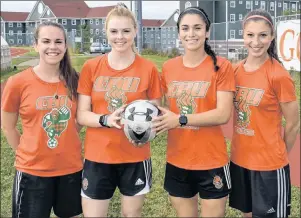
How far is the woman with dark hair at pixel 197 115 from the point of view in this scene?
9.48ft

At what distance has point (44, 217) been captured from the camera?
3.06 m

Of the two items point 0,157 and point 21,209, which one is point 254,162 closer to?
point 21,209

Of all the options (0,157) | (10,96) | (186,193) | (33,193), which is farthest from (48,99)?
(0,157)

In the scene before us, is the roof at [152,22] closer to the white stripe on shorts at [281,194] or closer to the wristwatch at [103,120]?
the white stripe on shorts at [281,194]

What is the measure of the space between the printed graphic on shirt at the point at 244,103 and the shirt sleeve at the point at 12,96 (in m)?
1.65

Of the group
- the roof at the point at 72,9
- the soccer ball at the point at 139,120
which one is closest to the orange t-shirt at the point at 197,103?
the soccer ball at the point at 139,120

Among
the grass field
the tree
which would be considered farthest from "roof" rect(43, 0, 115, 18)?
the grass field

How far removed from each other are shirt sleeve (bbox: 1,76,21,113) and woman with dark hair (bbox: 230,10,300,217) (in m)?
1.66

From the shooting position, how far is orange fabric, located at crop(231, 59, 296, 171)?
9.64 feet

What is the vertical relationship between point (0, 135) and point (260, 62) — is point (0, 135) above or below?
below

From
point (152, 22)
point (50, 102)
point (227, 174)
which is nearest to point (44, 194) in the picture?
point (50, 102)

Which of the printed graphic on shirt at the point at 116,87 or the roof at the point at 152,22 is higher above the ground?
the roof at the point at 152,22

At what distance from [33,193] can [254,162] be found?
1677 mm

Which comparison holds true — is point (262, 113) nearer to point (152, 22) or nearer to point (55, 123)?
point (55, 123)
